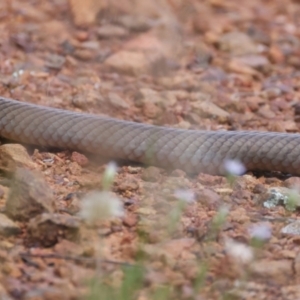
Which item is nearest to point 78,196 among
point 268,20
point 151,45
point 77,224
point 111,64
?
point 77,224

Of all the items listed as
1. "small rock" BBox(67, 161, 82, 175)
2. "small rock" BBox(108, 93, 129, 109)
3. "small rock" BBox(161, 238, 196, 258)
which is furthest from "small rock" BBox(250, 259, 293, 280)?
"small rock" BBox(108, 93, 129, 109)

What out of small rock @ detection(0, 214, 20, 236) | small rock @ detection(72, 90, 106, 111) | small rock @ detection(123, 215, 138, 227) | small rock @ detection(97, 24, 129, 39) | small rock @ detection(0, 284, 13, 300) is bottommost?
small rock @ detection(0, 284, 13, 300)

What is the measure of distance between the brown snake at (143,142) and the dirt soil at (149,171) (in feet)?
0.26

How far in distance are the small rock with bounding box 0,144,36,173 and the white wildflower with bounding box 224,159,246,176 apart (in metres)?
1.13

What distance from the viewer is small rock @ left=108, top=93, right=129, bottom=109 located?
5785mm

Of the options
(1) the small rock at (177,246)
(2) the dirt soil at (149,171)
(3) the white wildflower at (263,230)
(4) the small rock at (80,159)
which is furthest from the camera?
(4) the small rock at (80,159)

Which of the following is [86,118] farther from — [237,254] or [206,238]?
[237,254]

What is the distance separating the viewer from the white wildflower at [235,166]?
467cm

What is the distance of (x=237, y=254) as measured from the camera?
10.6ft

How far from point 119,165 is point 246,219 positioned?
1047 mm

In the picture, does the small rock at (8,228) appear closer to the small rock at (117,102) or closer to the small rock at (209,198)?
the small rock at (209,198)

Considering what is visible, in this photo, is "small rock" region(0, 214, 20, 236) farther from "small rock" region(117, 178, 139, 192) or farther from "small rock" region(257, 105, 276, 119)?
"small rock" region(257, 105, 276, 119)

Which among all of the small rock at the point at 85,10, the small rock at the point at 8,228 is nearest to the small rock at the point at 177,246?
the small rock at the point at 8,228

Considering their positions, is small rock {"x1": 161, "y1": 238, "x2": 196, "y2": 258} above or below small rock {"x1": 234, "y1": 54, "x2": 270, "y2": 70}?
below
